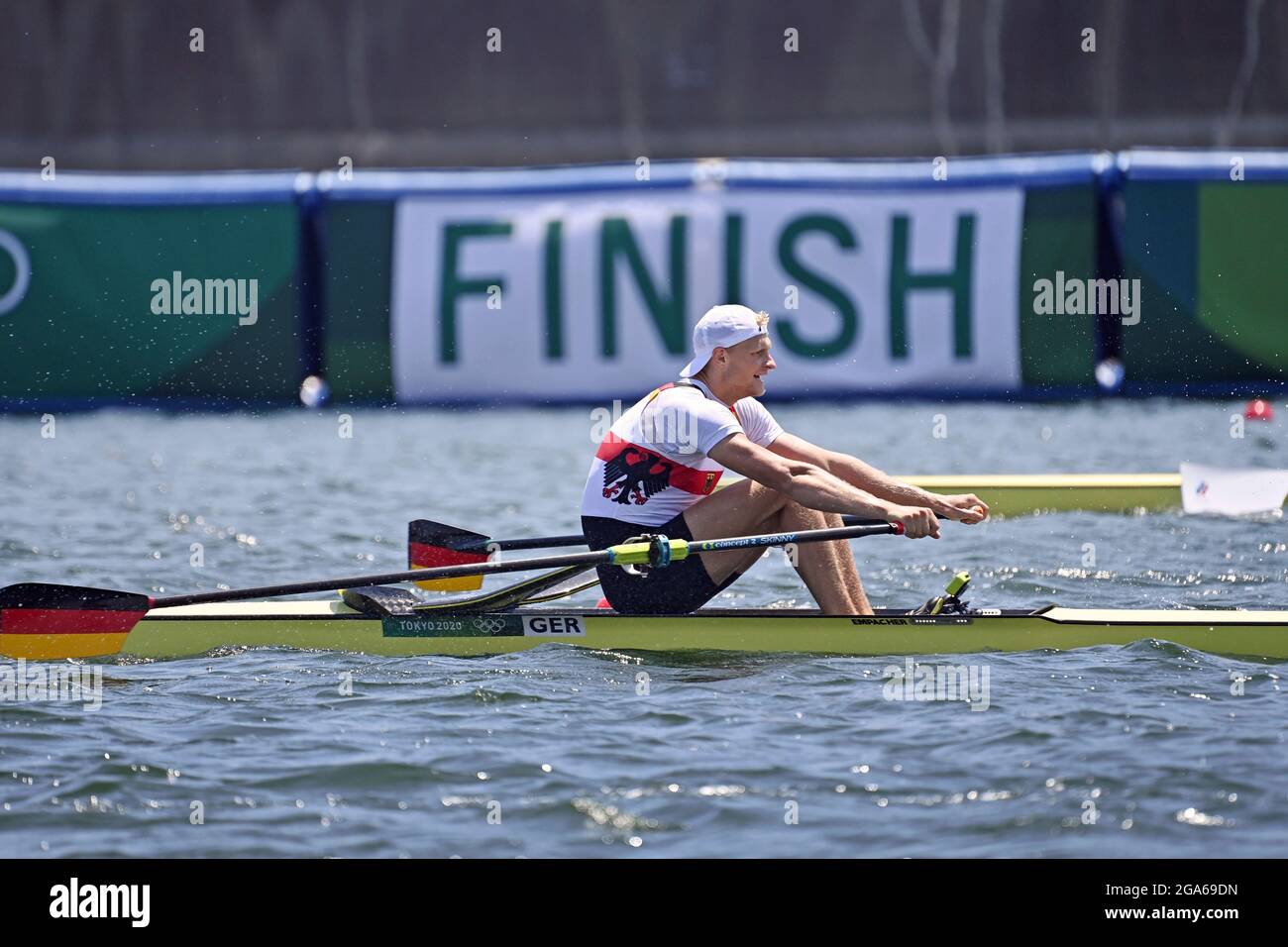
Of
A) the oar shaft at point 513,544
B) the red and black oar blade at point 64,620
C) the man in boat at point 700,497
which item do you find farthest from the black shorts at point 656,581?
the red and black oar blade at point 64,620

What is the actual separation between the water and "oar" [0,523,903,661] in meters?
0.20

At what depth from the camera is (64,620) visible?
609 cm

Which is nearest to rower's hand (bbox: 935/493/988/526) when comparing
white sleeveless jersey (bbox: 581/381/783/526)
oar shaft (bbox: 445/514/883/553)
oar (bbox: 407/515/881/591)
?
oar shaft (bbox: 445/514/883/553)

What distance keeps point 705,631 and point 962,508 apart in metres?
1.01

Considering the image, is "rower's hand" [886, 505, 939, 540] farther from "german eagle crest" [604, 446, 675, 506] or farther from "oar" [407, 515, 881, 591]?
"oar" [407, 515, 881, 591]

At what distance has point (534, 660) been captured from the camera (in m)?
5.98

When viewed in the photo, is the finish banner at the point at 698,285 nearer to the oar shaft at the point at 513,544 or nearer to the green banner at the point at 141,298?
the green banner at the point at 141,298

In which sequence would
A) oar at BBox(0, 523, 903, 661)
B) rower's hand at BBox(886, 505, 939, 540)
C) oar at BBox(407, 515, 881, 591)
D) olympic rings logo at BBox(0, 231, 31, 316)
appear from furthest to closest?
olympic rings logo at BBox(0, 231, 31, 316), oar at BBox(407, 515, 881, 591), oar at BBox(0, 523, 903, 661), rower's hand at BBox(886, 505, 939, 540)

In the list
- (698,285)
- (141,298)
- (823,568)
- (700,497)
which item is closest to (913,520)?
(823,568)

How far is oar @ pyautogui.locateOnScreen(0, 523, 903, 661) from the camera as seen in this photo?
589cm

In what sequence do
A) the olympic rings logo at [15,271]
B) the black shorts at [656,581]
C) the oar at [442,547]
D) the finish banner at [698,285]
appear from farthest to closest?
the olympic rings logo at [15,271]
the finish banner at [698,285]
the oar at [442,547]
the black shorts at [656,581]

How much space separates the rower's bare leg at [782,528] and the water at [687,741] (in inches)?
11.3

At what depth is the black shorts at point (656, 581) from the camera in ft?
20.1

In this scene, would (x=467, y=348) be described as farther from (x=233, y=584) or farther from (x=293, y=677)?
(x=293, y=677)
